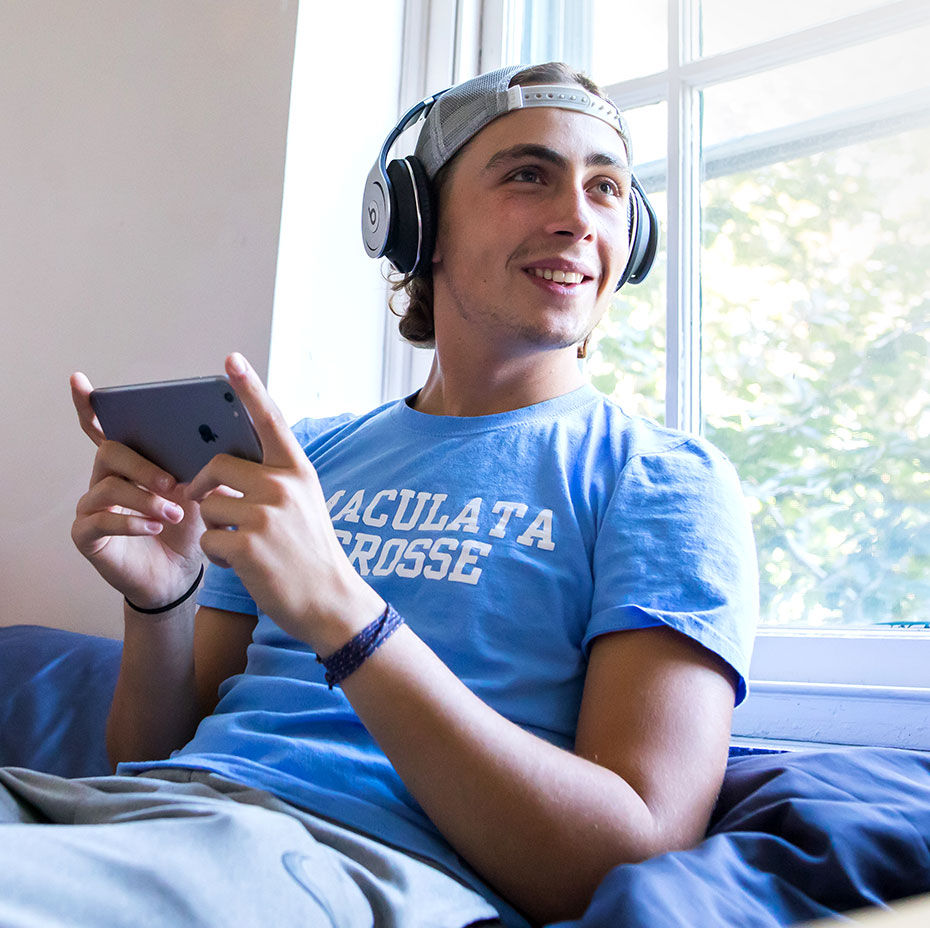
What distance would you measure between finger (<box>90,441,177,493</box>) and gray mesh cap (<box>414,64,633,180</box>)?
594 millimetres

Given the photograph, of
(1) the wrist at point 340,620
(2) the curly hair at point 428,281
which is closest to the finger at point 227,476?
(1) the wrist at point 340,620

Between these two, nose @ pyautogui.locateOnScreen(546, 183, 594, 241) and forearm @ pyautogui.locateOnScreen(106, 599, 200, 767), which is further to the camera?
nose @ pyautogui.locateOnScreen(546, 183, 594, 241)

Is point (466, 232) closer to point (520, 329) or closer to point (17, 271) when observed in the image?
point (520, 329)

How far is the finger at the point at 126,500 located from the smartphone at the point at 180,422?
1.3 inches

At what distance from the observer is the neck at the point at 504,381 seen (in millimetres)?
1217

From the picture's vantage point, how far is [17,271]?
6.42 ft

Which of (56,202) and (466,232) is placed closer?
(466,232)

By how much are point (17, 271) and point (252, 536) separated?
58.7 inches

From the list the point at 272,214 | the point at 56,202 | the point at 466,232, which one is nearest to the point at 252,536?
the point at 466,232

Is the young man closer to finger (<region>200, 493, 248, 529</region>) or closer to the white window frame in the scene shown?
finger (<region>200, 493, 248, 529</region>)

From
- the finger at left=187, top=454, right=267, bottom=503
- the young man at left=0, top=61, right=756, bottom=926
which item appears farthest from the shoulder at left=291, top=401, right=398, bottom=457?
the finger at left=187, top=454, right=267, bottom=503

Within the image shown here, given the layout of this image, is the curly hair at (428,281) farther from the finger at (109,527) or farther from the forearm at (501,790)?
the forearm at (501,790)

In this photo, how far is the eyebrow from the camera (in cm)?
119

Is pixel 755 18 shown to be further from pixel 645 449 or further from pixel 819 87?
pixel 645 449
